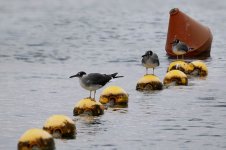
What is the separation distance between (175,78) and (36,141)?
32.4 ft

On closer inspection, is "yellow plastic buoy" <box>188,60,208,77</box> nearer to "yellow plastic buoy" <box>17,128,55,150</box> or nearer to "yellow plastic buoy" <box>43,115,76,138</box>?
"yellow plastic buoy" <box>43,115,76,138</box>

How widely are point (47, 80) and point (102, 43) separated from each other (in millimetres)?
13771

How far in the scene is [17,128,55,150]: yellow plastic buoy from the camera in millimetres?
16125

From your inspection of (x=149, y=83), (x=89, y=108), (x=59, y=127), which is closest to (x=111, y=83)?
(x=149, y=83)

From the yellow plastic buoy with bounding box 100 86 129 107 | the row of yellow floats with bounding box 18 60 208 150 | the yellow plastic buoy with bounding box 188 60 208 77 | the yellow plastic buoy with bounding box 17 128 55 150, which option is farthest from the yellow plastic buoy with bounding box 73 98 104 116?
the yellow plastic buoy with bounding box 188 60 208 77

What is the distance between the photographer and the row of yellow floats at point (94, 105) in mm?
16172

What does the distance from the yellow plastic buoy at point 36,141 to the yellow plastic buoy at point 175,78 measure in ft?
31.4

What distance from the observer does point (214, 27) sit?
50781 mm

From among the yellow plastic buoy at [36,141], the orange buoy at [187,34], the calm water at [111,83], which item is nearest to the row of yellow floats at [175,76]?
Result: the calm water at [111,83]

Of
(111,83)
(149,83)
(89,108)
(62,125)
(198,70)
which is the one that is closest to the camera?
(62,125)

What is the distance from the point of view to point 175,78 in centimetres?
2536

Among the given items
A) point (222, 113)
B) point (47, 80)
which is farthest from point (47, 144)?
point (47, 80)

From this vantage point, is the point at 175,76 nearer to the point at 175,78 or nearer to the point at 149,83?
the point at 175,78

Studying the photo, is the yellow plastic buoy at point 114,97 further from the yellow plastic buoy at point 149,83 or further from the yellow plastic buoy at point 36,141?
the yellow plastic buoy at point 36,141
